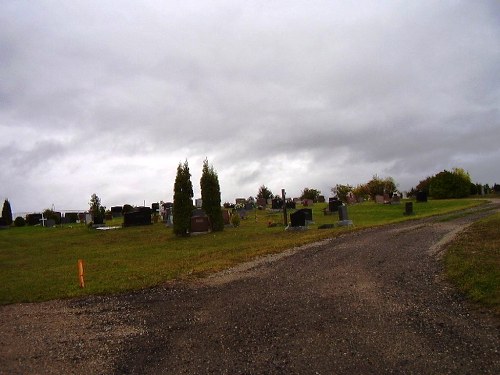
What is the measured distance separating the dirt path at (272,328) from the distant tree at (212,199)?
51.0ft

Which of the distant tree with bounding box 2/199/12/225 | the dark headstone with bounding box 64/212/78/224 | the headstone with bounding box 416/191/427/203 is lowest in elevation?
the headstone with bounding box 416/191/427/203

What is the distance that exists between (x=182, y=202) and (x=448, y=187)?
37.1 m

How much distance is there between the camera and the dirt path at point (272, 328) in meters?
5.46

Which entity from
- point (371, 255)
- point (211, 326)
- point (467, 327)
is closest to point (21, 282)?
point (211, 326)

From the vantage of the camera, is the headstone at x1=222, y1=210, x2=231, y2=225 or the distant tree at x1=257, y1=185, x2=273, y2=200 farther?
the distant tree at x1=257, y1=185, x2=273, y2=200

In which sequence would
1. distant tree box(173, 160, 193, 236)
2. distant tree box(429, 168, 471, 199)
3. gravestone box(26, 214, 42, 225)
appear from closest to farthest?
distant tree box(173, 160, 193, 236)
gravestone box(26, 214, 42, 225)
distant tree box(429, 168, 471, 199)

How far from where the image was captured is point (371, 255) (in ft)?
41.2

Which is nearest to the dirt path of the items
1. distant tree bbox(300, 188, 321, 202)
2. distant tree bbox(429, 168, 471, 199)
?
distant tree bbox(429, 168, 471, 199)

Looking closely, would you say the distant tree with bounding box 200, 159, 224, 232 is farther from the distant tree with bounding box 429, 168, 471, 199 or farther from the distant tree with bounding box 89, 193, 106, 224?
the distant tree with bounding box 429, 168, 471, 199

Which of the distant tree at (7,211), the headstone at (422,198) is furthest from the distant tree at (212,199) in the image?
the distant tree at (7,211)

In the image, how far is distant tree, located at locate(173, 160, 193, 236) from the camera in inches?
990

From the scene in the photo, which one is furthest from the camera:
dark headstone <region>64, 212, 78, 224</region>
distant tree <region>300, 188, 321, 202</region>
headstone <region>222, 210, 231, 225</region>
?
distant tree <region>300, 188, 321, 202</region>

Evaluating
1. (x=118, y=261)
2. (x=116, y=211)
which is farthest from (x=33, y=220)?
(x=118, y=261)

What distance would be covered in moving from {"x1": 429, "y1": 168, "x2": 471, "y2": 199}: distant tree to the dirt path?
43644mm
